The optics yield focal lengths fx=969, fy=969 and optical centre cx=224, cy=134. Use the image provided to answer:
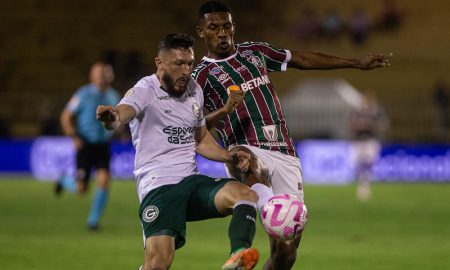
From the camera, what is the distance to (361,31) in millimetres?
29875

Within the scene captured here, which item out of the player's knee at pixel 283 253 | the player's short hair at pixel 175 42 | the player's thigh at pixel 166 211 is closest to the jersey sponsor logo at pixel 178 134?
the player's thigh at pixel 166 211

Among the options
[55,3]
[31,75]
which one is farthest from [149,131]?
[55,3]

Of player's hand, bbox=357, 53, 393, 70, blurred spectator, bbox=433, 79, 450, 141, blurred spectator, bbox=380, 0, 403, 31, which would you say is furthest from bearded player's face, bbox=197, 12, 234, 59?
blurred spectator, bbox=380, 0, 403, 31

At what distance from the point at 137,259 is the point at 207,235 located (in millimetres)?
2978

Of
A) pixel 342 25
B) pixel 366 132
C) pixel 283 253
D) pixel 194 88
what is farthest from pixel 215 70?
pixel 342 25

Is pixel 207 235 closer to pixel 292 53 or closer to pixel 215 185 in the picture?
pixel 292 53

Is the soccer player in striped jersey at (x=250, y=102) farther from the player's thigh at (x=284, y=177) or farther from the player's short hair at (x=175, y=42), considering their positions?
the player's short hair at (x=175, y=42)

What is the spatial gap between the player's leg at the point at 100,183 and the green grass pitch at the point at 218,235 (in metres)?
0.24

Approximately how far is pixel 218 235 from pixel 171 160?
6.23m

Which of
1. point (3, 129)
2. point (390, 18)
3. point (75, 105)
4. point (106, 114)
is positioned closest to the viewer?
point (106, 114)

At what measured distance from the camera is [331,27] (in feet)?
98.8

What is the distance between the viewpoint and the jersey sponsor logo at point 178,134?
7383 millimetres

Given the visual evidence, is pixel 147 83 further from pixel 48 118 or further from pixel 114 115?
pixel 48 118

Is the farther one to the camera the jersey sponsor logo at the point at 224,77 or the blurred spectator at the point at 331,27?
the blurred spectator at the point at 331,27
